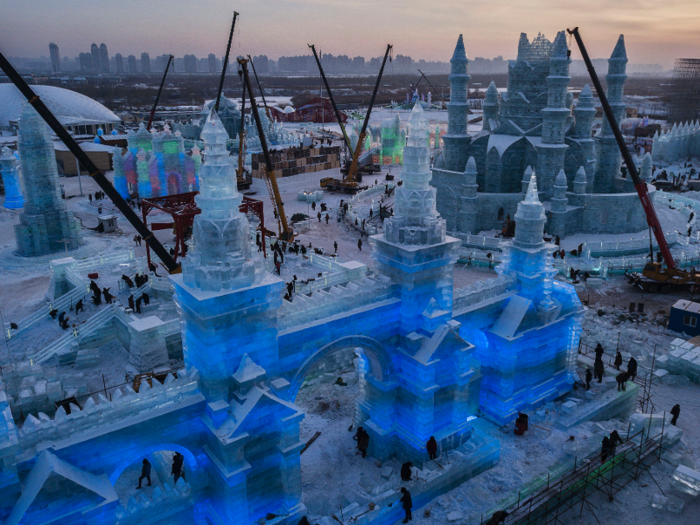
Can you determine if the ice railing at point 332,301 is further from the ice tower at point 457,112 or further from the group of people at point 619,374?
the ice tower at point 457,112

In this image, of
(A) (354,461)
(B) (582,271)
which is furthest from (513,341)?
(B) (582,271)

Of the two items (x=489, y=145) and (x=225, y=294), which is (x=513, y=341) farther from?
(x=489, y=145)

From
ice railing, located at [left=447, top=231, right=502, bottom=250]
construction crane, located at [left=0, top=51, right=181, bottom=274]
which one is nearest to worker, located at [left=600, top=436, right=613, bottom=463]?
construction crane, located at [left=0, top=51, right=181, bottom=274]

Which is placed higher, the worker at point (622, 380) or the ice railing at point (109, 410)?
the ice railing at point (109, 410)

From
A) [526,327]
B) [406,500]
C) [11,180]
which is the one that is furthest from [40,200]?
[406,500]

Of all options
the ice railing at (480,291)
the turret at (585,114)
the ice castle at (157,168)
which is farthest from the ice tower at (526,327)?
the ice castle at (157,168)
